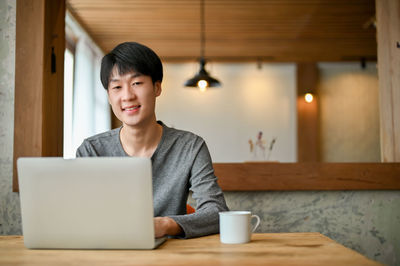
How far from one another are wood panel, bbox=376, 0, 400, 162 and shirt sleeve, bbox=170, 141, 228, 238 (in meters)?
1.32

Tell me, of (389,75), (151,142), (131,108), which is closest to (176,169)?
(151,142)

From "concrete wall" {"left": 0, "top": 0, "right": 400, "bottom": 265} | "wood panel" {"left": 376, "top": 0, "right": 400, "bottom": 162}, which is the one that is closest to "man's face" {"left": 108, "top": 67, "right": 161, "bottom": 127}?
"concrete wall" {"left": 0, "top": 0, "right": 400, "bottom": 265}

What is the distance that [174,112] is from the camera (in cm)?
728

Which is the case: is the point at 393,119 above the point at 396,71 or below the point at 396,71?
below

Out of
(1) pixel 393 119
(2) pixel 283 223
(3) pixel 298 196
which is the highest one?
(1) pixel 393 119

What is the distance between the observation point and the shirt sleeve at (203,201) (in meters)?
1.24

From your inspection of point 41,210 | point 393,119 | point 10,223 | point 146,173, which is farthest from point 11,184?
point 393,119

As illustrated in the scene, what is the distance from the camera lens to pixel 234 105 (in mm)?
7273

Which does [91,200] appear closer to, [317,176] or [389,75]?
[317,176]

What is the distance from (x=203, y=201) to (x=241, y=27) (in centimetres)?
415

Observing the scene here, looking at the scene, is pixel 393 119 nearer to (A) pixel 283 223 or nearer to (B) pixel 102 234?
(A) pixel 283 223

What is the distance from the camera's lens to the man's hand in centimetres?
115

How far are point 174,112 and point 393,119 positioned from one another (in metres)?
5.12

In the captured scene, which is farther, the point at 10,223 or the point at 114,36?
the point at 114,36
